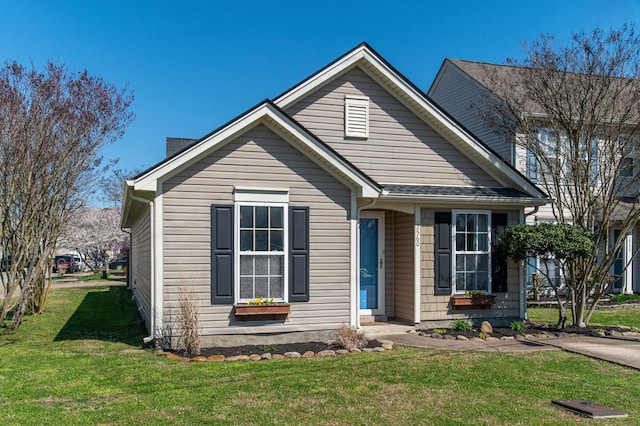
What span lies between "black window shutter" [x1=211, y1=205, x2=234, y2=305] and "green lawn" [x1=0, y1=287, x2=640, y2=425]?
1.32 m

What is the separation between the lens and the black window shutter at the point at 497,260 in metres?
10.8

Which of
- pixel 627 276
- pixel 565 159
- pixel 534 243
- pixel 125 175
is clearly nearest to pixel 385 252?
pixel 534 243

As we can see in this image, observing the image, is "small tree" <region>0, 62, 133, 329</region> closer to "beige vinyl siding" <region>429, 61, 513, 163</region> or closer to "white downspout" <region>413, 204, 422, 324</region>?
"white downspout" <region>413, 204, 422, 324</region>

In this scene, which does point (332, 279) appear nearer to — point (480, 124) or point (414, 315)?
point (414, 315)

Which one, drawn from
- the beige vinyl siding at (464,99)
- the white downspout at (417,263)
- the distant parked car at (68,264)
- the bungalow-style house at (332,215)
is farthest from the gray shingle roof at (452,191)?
the distant parked car at (68,264)

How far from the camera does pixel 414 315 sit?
10328mm

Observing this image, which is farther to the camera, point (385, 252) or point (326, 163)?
point (385, 252)

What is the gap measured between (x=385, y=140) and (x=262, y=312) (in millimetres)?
4380

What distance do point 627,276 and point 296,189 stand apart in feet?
44.9

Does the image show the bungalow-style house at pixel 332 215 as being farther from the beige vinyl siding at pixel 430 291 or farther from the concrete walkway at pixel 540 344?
the concrete walkway at pixel 540 344

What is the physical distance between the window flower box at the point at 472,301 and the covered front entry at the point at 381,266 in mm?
1105

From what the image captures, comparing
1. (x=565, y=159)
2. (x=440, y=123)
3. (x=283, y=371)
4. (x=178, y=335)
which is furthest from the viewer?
(x=565, y=159)

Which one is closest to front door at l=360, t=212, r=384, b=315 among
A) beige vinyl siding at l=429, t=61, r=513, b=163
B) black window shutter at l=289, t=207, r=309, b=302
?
black window shutter at l=289, t=207, r=309, b=302

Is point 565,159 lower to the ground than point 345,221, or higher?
higher
